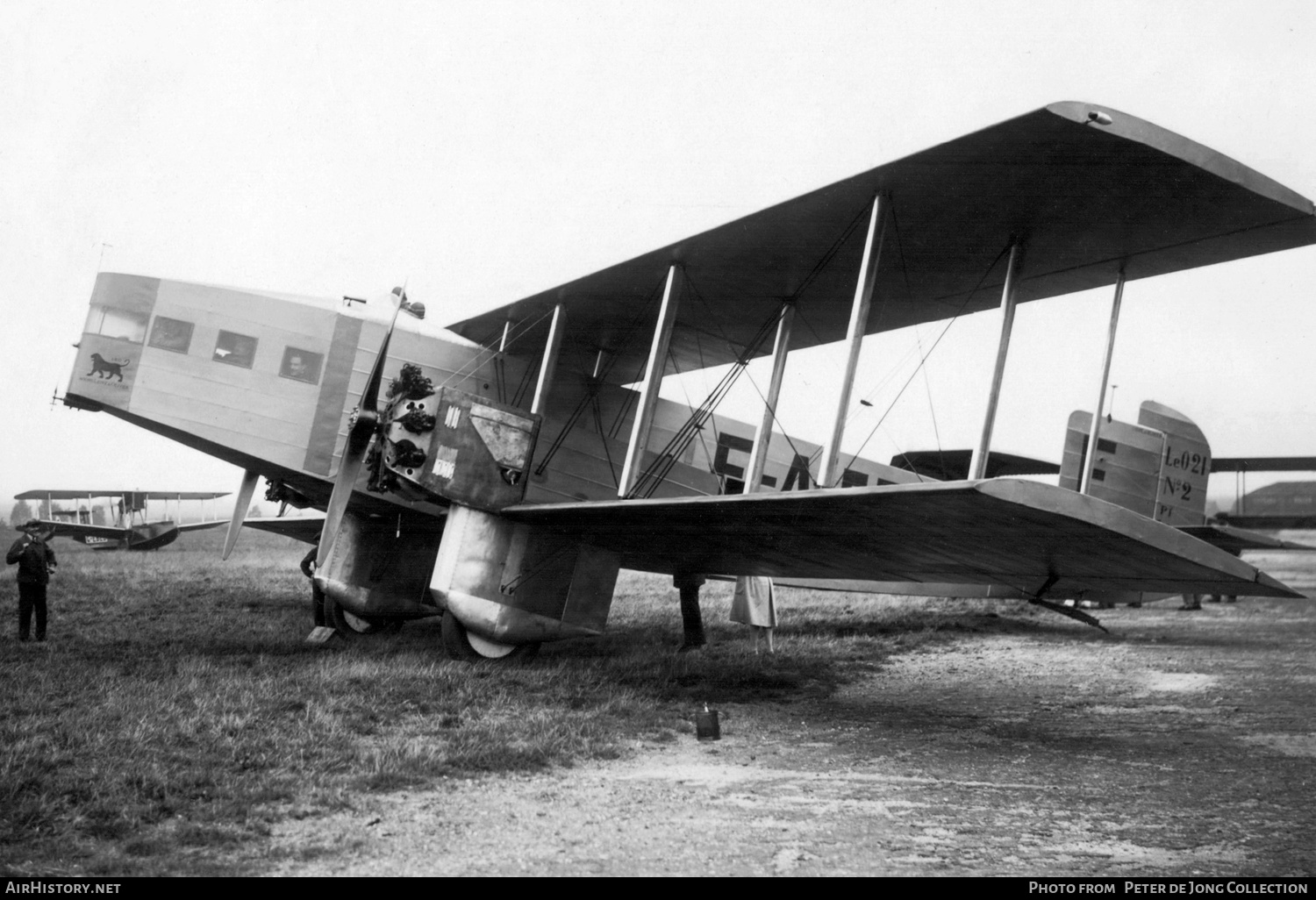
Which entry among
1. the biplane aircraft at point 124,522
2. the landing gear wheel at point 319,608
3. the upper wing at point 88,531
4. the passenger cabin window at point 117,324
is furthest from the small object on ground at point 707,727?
the upper wing at point 88,531

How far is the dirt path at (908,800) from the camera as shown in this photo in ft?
11.9

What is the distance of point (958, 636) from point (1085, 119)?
9.07m

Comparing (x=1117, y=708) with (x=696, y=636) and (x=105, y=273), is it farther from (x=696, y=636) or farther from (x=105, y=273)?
(x=105, y=273)

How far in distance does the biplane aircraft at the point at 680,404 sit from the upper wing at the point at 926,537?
3cm

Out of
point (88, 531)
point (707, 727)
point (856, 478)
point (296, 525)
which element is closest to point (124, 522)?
point (88, 531)

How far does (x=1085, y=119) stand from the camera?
530 cm

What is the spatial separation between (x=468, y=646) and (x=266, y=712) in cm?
275

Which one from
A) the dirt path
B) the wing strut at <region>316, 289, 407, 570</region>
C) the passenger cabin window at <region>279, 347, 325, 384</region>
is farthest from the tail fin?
the passenger cabin window at <region>279, 347, 325, 384</region>

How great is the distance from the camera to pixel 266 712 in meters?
5.82

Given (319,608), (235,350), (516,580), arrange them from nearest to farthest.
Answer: (516,580)
(235,350)
(319,608)

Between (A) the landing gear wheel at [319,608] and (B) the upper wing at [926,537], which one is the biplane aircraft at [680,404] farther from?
(A) the landing gear wheel at [319,608]

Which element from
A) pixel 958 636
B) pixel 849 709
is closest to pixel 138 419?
pixel 849 709

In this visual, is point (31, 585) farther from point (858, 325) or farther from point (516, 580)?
point (858, 325)

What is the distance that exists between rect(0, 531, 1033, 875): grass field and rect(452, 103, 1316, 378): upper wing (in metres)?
3.74
